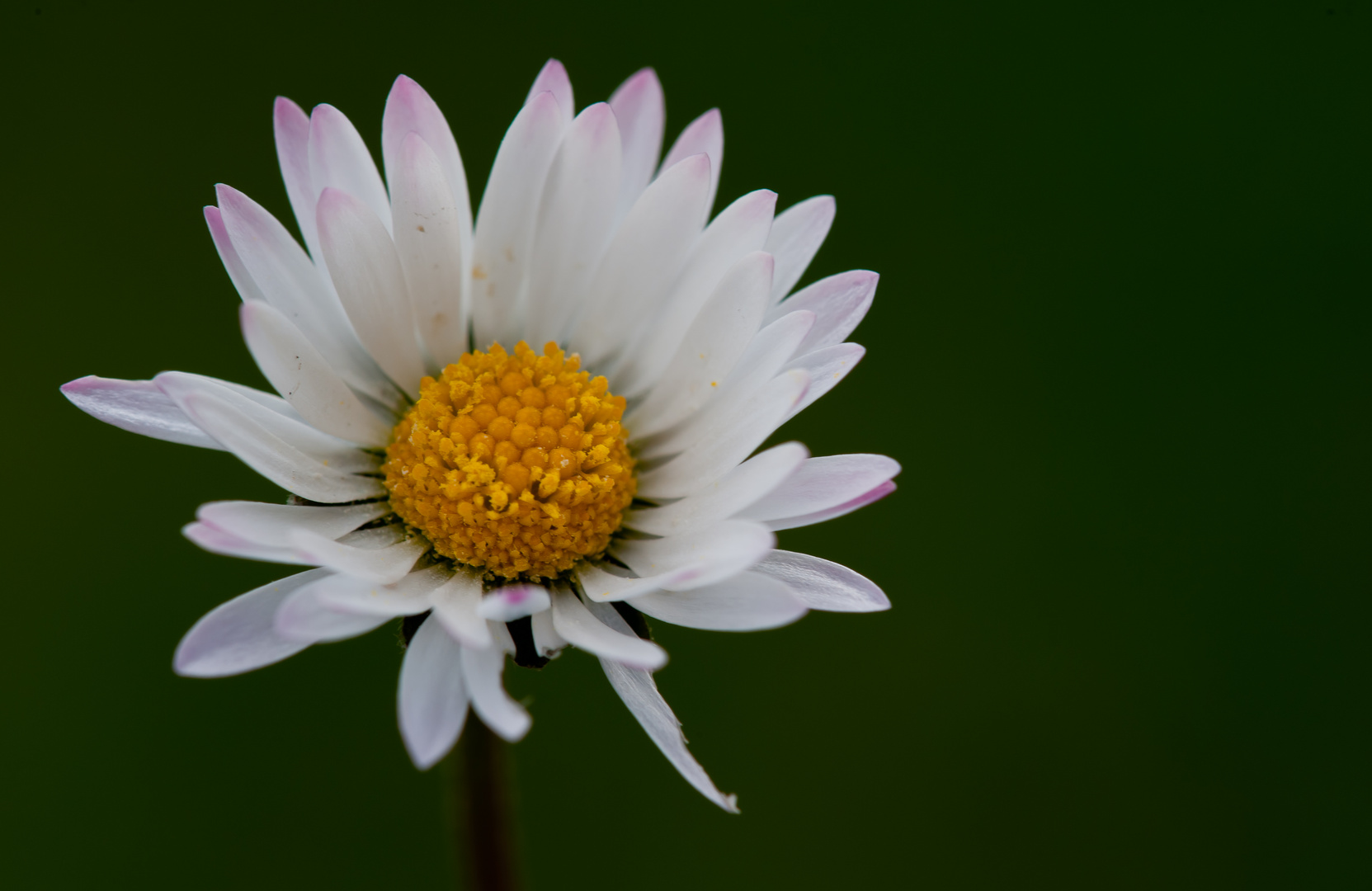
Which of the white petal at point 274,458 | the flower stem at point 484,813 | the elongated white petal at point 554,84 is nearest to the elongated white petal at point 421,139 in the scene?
the elongated white petal at point 554,84

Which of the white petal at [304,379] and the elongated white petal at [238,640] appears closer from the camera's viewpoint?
the elongated white petal at [238,640]

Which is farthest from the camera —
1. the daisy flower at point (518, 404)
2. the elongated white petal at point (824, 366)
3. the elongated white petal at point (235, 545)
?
the elongated white petal at point (824, 366)

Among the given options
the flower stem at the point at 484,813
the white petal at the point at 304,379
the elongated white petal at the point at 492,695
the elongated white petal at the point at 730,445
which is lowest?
the flower stem at the point at 484,813

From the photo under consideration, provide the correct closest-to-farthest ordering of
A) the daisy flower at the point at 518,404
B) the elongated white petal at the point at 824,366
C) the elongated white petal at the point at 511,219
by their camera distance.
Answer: the daisy flower at the point at 518,404 < the elongated white petal at the point at 824,366 < the elongated white petal at the point at 511,219

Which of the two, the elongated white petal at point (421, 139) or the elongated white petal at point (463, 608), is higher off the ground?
the elongated white petal at point (421, 139)

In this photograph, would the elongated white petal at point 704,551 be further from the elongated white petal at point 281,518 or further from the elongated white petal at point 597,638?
the elongated white petal at point 281,518

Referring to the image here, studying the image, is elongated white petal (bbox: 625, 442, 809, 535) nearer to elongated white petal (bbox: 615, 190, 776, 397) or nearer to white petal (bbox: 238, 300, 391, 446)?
elongated white petal (bbox: 615, 190, 776, 397)

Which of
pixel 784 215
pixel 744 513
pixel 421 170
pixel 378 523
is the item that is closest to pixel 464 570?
pixel 378 523
